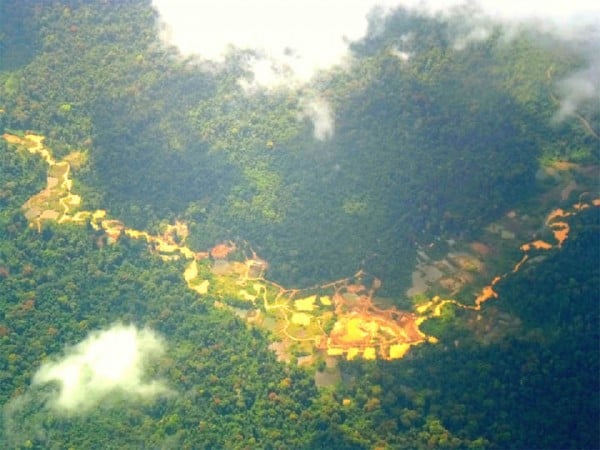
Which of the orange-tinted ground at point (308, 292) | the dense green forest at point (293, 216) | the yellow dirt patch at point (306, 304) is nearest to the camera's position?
the dense green forest at point (293, 216)

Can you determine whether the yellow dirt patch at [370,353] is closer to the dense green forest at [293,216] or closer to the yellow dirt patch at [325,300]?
the dense green forest at [293,216]

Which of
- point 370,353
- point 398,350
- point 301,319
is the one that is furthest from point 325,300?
point 398,350

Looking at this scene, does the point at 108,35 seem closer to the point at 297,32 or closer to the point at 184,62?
the point at 184,62

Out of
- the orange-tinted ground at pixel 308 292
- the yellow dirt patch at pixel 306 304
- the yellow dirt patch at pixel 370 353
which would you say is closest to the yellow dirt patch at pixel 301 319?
the orange-tinted ground at pixel 308 292

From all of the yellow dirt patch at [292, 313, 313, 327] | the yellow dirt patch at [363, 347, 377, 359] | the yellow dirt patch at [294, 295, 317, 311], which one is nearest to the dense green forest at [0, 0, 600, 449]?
the yellow dirt patch at [363, 347, 377, 359]

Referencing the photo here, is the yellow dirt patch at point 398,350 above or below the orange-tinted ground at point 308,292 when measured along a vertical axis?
below

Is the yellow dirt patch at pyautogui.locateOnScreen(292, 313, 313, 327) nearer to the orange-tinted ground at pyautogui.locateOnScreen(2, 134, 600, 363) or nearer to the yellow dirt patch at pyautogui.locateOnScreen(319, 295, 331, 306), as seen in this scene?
the orange-tinted ground at pyautogui.locateOnScreen(2, 134, 600, 363)

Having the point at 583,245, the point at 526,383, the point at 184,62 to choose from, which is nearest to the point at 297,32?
the point at 184,62
